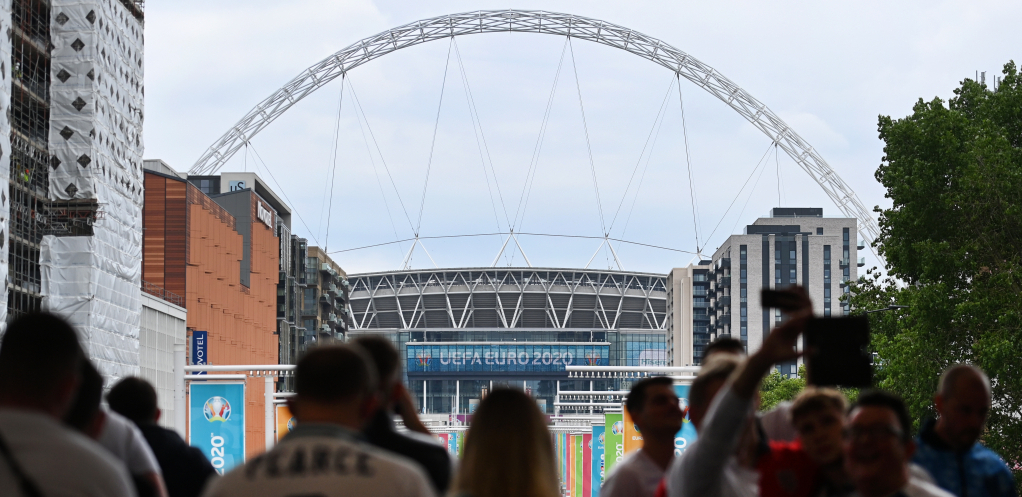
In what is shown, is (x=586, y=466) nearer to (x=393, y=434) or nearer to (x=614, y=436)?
(x=614, y=436)

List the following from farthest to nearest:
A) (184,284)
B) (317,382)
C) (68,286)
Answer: (184,284)
(68,286)
(317,382)

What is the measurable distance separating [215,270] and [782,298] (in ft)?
301

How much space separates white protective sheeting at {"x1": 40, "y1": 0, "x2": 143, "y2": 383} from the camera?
153ft

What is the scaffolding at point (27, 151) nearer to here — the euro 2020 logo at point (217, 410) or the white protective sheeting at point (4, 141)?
the white protective sheeting at point (4, 141)

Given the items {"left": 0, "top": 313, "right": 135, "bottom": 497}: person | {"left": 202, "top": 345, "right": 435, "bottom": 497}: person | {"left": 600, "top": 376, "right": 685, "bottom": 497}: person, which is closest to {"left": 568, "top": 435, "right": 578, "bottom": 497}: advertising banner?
{"left": 600, "top": 376, "right": 685, "bottom": 497}: person

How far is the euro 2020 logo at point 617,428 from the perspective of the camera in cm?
2944

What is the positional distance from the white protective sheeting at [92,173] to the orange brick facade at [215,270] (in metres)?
24.0

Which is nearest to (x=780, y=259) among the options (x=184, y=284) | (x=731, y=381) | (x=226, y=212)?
(x=226, y=212)

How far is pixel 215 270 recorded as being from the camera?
3693 inches

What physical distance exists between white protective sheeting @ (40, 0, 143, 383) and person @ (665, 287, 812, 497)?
138 feet

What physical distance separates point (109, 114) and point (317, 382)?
47692 millimetres

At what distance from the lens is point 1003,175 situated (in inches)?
1315

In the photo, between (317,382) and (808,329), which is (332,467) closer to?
(317,382)

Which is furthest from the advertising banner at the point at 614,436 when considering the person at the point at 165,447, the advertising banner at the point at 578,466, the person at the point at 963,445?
the person at the point at 963,445
